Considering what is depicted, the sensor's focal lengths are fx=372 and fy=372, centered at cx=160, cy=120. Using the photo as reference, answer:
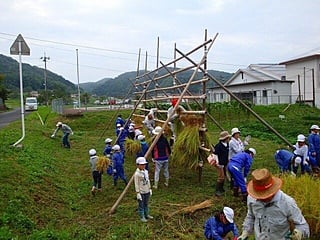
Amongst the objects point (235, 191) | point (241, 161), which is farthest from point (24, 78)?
point (241, 161)

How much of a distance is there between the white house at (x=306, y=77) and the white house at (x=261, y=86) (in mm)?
1169

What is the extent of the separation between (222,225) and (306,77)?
35.6 meters

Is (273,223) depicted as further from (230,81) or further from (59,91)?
(59,91)

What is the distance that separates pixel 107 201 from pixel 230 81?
40592mm

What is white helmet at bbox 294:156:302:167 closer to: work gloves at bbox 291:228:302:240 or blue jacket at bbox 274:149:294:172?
blue jacket at bbox 274:149:294:172

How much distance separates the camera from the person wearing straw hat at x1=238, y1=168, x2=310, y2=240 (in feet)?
12.0

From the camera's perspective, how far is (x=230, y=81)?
154 ft

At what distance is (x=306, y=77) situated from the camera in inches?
1476

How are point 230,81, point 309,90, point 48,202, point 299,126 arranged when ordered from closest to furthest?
point 48,202, point 299,126, point 309,90, point 230,81

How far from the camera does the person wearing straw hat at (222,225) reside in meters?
5.08

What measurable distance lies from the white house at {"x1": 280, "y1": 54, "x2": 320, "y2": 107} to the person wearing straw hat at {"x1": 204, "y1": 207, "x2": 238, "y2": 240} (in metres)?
32.0

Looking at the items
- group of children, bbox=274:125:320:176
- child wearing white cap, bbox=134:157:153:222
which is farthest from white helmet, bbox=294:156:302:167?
child wearing white cap, bbox=134:157:153:222

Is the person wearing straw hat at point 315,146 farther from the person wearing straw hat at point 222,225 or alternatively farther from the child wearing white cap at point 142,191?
the person wearing straw hat at point 222,225

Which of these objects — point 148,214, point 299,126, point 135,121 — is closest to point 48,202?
point 148,214
